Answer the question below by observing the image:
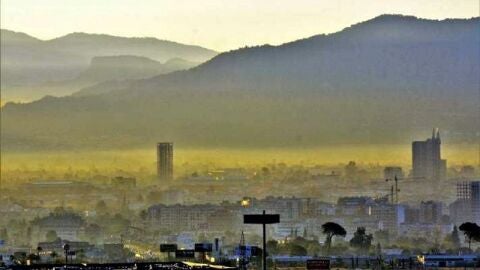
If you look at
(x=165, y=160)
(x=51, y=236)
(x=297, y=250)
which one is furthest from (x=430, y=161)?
(x=51, y=236)

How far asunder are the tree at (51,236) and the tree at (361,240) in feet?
92.6

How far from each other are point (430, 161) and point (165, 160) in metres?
Result: 33.2

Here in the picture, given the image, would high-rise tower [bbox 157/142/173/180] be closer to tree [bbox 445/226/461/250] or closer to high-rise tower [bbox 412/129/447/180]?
high-rise tower [bbox 412/129/447/180]

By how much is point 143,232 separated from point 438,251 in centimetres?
3489

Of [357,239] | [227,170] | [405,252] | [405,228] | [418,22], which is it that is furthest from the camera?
[418,22]

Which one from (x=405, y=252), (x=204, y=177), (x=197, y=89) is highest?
(x=197, y=89)

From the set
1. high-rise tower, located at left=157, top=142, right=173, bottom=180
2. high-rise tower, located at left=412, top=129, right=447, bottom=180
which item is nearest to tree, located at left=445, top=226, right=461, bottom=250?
high-rise tower, located at left=412, top=129, right=447, bottom=180

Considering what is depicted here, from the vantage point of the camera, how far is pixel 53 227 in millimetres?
143625

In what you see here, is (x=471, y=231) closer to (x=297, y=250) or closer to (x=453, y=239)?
(x=453, y=239)

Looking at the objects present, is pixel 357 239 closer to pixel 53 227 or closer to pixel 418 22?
pixel 53 227

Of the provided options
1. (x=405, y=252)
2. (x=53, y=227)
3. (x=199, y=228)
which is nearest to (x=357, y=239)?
(x=405, y=252)

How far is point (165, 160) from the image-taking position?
16712 centimetres

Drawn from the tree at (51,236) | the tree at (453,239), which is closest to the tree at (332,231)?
the tree at (453,239)

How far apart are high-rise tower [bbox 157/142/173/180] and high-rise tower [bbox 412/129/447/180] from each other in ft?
88.1
